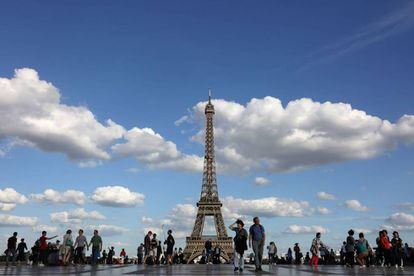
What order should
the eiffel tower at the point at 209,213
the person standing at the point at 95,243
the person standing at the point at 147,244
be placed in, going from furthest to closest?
the eiffel tower at the point at 209,213, the person standing at the point at 147,244, the person standing at the point at 95,243

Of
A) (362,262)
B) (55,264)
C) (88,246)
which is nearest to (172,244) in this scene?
(88,246)

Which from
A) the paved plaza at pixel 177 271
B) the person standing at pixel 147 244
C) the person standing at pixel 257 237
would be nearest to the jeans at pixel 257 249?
the person standing at pixel 257 237

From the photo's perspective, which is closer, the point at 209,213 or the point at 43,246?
the point at 43,246

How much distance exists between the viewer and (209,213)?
10088 centimetres

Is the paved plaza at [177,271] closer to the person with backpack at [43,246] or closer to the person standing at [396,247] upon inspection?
the person standing at [396,247]

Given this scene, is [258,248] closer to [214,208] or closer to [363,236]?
[363,236]

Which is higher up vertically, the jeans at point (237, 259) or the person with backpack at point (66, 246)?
the person with backpack at point (66, 246)

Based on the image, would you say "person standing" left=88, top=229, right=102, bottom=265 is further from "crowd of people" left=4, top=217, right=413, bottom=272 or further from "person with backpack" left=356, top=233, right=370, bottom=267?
"person with backpack" left=356, top=233, right=370, bottom=267

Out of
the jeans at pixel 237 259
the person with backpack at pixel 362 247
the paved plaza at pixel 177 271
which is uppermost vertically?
the person with backpack at pixel 362 247

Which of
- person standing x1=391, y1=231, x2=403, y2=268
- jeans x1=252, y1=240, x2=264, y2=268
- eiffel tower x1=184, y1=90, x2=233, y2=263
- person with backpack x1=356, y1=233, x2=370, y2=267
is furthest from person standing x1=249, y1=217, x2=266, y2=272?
eiffel tower x1=184, y1=90, x2=233, y2=263

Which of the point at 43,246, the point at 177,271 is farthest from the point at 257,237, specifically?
the point at 43,246

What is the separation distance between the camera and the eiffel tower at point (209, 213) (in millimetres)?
95125

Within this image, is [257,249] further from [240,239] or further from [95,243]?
[95,243]

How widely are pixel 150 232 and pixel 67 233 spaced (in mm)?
5293
